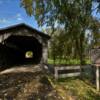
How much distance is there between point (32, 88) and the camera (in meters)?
9.70

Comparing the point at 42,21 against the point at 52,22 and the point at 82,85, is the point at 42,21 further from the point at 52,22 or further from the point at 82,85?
the point at 82,85

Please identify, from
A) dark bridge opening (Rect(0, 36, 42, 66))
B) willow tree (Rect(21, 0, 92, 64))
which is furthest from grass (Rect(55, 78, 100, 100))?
dark bridge opening (Rect(0, 36, 42, 66))

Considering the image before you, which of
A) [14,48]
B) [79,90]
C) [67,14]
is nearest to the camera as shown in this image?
[79,90]

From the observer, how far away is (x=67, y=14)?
574 inches

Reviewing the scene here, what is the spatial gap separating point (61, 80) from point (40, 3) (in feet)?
23.9

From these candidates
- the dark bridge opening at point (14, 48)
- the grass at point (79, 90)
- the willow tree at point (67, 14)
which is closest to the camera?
the grass at point (79, 90)

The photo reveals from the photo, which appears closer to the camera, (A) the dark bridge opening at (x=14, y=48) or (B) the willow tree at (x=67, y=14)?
(B) the willow tree at (x=67, y=14)

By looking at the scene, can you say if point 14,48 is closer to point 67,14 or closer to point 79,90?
point 67,14

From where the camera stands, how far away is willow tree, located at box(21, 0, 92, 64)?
44.2ft

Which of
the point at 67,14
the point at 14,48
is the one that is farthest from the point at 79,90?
the point at 14,48

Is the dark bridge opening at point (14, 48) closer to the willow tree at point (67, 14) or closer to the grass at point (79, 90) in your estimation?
the willow tree at point (67, 14)

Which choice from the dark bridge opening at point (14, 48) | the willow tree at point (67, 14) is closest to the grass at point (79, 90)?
the willow tree at point (67, 14)

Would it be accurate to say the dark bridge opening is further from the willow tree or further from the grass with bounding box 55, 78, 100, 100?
the grass with bounding box 55, 78, 100, 100

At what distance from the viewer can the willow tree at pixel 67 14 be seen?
44.2 feet
